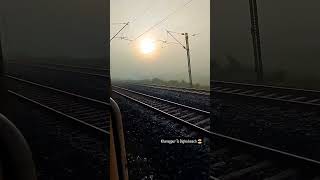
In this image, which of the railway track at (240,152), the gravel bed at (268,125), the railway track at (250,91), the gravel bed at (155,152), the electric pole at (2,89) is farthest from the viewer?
the gravel bed at (268,125)

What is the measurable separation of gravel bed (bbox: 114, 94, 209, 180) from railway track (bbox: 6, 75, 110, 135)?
0.14 metres

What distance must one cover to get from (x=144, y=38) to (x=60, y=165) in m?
0.82

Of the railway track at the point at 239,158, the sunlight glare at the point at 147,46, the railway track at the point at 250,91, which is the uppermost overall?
the sunlight glare at the point at 147,46

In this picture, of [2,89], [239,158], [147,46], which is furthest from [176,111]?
[2,89]

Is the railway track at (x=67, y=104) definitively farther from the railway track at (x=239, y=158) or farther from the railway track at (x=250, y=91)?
the railway track at (x=239, y=158)

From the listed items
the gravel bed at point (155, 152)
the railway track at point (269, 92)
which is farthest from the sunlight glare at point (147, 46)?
the railway track at point (269, 92)

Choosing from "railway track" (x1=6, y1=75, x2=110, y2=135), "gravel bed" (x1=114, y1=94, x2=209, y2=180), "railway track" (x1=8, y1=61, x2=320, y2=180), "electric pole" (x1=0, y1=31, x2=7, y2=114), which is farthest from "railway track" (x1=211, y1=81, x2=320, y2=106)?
"electric pole" (x1=0, y1=31, x2=7, y2=114)

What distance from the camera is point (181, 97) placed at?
209cm

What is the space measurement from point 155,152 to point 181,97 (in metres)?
0.35

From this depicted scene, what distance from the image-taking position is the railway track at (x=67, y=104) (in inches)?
68.9

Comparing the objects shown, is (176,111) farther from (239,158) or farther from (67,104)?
(67,104)

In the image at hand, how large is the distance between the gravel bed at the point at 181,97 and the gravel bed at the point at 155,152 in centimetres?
10

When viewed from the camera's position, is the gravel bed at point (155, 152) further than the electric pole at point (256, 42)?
No

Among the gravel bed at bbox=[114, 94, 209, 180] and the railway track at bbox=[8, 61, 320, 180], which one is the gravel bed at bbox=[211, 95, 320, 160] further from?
the gravel bed at bbox=[114, 94, 209, 180]
